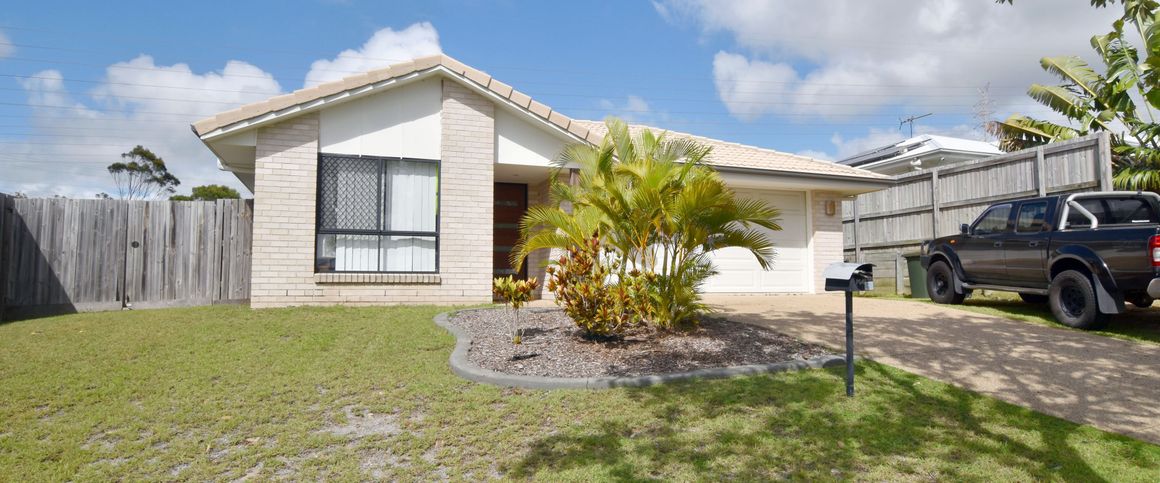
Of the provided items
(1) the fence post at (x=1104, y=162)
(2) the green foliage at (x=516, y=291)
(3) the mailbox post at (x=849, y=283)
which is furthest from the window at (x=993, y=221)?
(2) the green foliage at (x=516, y=291)

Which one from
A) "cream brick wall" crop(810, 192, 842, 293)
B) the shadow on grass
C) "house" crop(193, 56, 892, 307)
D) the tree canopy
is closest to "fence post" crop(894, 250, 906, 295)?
"cream brick wall" crop(810, 192, 842, 293)

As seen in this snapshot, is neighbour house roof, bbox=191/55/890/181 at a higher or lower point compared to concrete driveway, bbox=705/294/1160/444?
higher

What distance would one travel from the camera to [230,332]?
7441mm

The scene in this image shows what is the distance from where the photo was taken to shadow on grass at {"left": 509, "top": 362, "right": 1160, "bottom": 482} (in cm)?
358

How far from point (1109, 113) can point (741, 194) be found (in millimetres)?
8061

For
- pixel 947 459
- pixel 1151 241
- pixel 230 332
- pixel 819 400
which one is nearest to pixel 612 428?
pixel 819 400

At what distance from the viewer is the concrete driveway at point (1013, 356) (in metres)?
4.75

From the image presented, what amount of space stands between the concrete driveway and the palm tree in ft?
4.55

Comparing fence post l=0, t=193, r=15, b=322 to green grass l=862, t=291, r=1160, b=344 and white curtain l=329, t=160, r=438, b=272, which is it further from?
green grass l=862, t=291, r=1160, b=344

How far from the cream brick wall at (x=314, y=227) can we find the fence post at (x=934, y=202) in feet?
32.9

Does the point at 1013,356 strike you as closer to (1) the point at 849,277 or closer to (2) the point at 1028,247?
(1) the point at 849,277

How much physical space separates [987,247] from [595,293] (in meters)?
6.45

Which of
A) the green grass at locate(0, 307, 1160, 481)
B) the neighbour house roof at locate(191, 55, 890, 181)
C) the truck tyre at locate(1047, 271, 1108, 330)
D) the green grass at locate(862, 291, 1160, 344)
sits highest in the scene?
the neighbour house roof at locate(191, 55, 890, 181)

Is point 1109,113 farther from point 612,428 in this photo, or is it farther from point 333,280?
point 333,280
